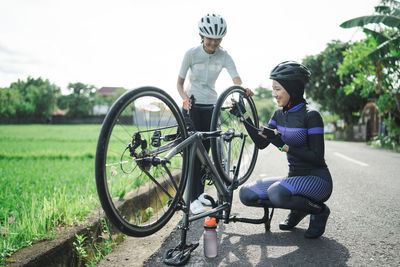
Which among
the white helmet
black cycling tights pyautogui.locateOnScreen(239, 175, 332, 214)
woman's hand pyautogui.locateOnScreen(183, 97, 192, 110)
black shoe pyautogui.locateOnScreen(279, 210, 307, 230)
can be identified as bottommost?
black shoe pyautogui.locateOnScreen(279, 210, 307, 230)

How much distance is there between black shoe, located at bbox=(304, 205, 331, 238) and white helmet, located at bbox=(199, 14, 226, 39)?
2.04m

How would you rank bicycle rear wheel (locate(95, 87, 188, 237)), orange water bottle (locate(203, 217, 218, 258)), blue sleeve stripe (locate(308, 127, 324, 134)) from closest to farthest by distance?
bicycle rear wheel (locate(95, 87, 188, 237)), orange water bottle (locate(203, 217, 218, 258)), blue sleeve stripe (locate(308, 127, 324, 134))

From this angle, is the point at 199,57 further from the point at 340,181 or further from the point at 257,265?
the point at 340,181

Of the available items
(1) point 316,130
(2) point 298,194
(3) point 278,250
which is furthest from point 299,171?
(3) point 278,250

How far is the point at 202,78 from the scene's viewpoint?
3594mm

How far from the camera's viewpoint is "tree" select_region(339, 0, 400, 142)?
1009 centimetres

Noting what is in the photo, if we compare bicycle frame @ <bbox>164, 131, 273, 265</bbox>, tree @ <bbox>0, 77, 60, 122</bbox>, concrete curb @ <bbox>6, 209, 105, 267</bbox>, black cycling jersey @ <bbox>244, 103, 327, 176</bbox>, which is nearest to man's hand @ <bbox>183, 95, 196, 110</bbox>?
bicycle frame @ <bbox>164, 131, 273, 265</bbox>

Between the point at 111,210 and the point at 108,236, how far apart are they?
2.88ft

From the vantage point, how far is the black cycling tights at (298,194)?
2.60m

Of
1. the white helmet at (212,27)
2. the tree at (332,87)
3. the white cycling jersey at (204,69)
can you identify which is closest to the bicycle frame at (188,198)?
the white cycling jersey at (204,69)

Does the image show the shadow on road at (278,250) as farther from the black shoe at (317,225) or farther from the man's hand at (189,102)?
the man's hand at (189,102)

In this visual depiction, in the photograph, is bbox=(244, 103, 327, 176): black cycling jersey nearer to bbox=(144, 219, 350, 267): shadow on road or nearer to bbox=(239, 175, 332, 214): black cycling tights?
bbox=(239, 175, 332, 214): black cycling tights

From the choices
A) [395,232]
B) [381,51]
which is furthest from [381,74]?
[395,232]

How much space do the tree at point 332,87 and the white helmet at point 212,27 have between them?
2908 centimetres
